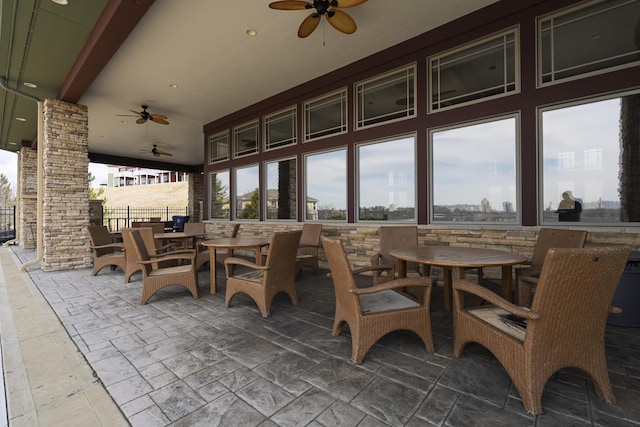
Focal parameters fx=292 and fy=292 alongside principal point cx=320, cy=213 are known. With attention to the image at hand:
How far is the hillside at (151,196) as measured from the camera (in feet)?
113

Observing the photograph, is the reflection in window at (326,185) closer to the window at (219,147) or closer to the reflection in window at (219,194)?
the reflection in window at (219,194)

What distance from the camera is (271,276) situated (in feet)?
10.2

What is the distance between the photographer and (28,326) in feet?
9.36

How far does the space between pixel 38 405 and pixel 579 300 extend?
3010mm

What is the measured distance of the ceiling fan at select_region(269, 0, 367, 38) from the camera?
3.12 meters

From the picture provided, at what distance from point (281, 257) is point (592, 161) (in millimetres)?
3812

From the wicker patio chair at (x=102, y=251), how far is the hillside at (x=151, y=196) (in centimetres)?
2874

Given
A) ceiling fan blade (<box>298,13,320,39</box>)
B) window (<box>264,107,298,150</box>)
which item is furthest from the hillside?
ceiling fan blade (<box>298,13,320,39</box>)

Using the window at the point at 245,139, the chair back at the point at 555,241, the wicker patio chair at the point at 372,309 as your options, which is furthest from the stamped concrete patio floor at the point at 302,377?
the window at the point at 245,139

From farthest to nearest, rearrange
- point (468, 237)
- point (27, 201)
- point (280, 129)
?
1. point (27, 201)
2. point (280, 129)
3. point (468, 237)

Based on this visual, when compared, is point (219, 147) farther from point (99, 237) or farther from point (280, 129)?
point (99, 237)

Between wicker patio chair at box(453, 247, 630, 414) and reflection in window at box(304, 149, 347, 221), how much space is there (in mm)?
4141

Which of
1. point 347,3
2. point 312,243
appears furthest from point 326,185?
point 347,3

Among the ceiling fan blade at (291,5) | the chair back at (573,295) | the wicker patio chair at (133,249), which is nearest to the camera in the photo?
the chair back at (573,295)
